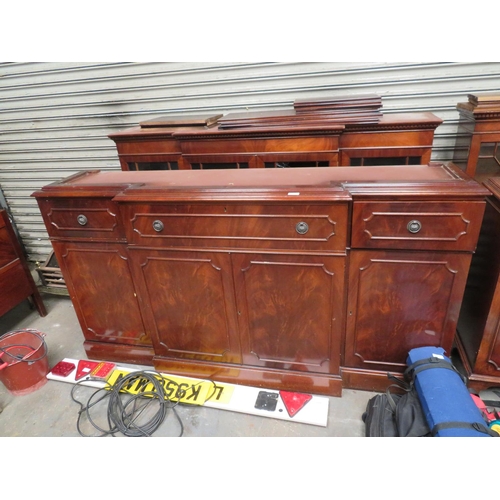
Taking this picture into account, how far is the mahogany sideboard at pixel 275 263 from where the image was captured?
136 centimetres

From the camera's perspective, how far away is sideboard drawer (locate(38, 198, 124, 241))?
1.61 metres

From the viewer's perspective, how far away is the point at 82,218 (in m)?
1.65

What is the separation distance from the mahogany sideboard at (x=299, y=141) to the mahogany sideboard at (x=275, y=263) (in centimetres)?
27

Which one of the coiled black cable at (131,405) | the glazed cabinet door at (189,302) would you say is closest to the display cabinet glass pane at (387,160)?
the glazed cabinet door at (189,302)

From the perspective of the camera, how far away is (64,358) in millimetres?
2158

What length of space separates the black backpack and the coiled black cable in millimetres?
919

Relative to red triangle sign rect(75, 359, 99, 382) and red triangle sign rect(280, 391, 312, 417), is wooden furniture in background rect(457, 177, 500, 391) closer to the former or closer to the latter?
Answer: red triangle sign rect(280, 391, 312, 417)

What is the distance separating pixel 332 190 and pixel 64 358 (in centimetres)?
198

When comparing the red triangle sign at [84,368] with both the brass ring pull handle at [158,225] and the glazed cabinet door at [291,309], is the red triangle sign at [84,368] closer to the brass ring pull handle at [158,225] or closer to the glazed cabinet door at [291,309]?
the glazed cabinet door at [291,309]

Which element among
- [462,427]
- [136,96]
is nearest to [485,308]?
[462,427]

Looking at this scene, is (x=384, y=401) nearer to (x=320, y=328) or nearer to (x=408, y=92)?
(x=320, y=328)
